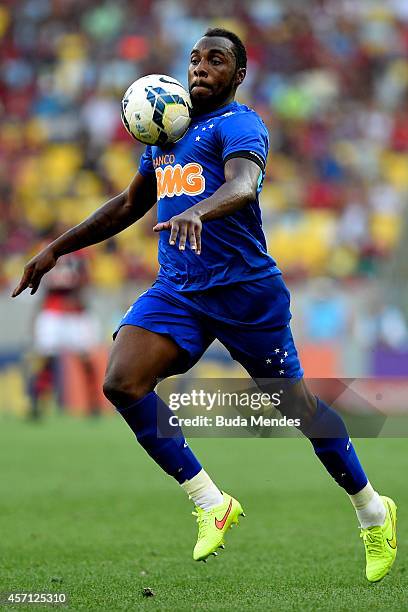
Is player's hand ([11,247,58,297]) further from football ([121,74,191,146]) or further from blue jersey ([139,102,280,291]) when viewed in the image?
football ([121,74,191,146])

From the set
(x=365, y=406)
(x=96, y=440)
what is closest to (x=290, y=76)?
(x=96, y=440)

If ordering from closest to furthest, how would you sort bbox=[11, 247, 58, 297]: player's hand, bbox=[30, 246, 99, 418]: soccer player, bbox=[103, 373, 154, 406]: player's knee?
bbox=[103, 373, 154, 406]: player's knee < bbox=[11, 247, 58, 297]: player's hand < bbox=[30, 246, 99, 418]: soccer player

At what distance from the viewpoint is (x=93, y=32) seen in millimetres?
23281

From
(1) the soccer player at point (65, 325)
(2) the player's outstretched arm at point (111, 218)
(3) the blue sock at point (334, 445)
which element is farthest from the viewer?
(1) the soccer player at point (65, 325)

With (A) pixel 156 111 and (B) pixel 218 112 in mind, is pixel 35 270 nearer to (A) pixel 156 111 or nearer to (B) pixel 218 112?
(A) pixel 156 111

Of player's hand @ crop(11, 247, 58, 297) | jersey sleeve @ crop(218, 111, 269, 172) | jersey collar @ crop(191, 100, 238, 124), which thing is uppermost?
jersey collar @ crop(191, 100, 238, 124)

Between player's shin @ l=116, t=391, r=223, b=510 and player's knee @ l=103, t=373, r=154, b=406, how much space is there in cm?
3

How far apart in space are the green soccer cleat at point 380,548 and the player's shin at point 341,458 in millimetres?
45

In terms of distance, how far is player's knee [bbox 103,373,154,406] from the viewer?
210 inches

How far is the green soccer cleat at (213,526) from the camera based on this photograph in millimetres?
5391

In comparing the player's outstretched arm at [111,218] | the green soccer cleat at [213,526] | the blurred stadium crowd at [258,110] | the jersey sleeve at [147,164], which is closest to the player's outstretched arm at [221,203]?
the jersey sleeve at [147,164]

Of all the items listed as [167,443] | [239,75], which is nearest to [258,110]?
[239,75]

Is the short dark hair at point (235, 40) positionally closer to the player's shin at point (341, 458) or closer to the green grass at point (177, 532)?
the player's shin at point (341, 458)

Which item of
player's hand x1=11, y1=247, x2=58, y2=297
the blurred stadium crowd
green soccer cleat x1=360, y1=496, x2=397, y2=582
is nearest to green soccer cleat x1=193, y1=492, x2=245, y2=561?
green soccer cleat x1=360, y1=496, x2=397, y2=582
